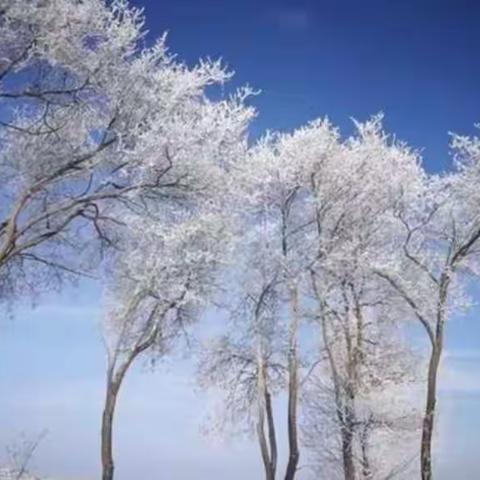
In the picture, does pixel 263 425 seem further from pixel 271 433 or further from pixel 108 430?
pixel 108 430

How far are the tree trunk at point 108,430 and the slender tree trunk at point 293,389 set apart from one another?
5.08 m

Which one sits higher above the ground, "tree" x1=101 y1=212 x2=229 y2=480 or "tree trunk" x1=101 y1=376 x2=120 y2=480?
"tree" x1=101 y1=212 x2=229 y2=480

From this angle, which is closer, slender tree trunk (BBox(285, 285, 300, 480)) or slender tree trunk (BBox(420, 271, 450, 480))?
slender tree trunk (BBox(285, 285, 300, 480))

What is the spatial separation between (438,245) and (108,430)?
1201cm

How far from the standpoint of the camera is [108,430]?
23.8 meters

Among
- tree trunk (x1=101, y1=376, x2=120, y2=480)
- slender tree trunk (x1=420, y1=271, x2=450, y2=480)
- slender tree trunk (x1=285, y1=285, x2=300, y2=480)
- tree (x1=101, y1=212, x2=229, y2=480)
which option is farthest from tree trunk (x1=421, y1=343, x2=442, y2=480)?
tree trunk (x1=101, y1=376, x2=120, y2=480)

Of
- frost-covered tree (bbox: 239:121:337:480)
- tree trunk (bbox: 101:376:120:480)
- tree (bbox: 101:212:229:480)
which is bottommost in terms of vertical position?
tree trunk (bbox: 101:376:120:480)

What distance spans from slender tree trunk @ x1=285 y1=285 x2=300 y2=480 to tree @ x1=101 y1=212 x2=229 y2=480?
9.86 feet

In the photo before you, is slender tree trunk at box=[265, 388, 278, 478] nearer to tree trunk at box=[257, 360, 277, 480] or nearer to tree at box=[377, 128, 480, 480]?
tree trunk at box=[257, 360, 277, 480]

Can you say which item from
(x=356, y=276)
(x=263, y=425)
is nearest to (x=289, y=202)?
(x=356, y=276)

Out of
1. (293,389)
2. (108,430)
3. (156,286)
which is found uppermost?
(156,286)

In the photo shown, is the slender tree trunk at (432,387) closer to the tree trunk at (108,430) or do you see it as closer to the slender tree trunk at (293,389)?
the slender tree trunk at (293,389)

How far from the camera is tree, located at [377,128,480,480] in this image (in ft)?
85.5

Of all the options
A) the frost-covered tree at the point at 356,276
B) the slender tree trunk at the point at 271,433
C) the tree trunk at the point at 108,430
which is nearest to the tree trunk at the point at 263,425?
the slender tree trunk at the point at 271,433
